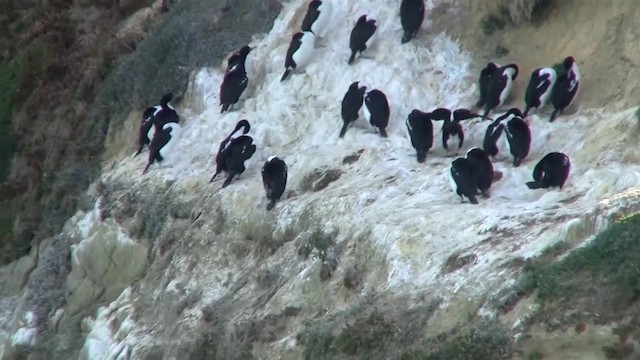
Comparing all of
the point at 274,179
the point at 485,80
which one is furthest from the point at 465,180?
the point at 274,179

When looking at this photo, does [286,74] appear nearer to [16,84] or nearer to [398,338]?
[398,338]

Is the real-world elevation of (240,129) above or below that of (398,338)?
above

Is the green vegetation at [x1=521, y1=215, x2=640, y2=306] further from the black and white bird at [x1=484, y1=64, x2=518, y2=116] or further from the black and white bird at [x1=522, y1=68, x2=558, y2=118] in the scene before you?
the black and white bird at [x1=484, y1=64, x2=518, y2=116]

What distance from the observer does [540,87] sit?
14344 mm

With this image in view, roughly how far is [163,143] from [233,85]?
1.34m

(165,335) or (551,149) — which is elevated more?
(551,149)

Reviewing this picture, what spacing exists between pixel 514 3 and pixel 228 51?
197 inches

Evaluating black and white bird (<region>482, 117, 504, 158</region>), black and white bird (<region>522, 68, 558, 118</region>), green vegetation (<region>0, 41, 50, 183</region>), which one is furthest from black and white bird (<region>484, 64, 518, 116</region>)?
green vegetation (<region>0, 41, 50, 183</region>)

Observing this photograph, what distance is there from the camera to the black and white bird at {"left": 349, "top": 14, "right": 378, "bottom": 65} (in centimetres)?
1639

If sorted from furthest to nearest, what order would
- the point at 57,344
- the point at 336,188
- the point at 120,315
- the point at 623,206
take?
the point at 57,344
the point at 120,315
the point at 336,188
the point at 623,206

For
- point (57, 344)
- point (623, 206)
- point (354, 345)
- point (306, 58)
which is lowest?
point (57, 344)

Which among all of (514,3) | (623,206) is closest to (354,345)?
(623,206)

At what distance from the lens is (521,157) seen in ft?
45.1

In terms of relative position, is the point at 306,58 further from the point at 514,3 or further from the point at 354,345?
the point at 354,345
